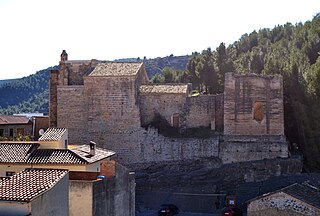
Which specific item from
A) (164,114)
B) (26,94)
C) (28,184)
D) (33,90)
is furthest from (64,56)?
(33,90)

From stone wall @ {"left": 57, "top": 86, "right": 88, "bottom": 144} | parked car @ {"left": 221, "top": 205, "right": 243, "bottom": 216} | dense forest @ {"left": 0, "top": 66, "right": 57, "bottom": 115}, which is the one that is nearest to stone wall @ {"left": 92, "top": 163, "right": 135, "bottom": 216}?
parked car @ {"left": 221, "top": 205, "right": 243, "bottom": 216}

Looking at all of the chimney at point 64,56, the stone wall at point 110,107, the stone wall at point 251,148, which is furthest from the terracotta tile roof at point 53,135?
the chimney at point 64,56

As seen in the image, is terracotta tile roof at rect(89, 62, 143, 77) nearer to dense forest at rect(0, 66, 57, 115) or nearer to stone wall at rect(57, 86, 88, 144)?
stone wall at rect(57, 86, 88, 144)

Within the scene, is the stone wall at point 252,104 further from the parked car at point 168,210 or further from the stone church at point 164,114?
the parked car at point 168,210

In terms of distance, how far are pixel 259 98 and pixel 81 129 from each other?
486 inches

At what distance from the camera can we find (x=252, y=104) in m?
31.5

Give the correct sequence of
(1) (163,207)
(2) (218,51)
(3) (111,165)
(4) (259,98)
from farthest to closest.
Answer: (2) (218,51)
(4) (259,98)
(1) (163,207)
(3) (111,165)

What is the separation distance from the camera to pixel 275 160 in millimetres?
30234

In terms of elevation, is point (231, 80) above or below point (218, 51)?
below

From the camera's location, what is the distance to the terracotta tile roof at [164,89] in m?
33.3

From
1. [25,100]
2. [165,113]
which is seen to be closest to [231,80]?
[165,113]

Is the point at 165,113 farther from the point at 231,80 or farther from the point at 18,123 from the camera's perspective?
the point at 18,123

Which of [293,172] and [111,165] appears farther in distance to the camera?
[293,172]

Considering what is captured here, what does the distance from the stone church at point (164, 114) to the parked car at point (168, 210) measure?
4178mm
